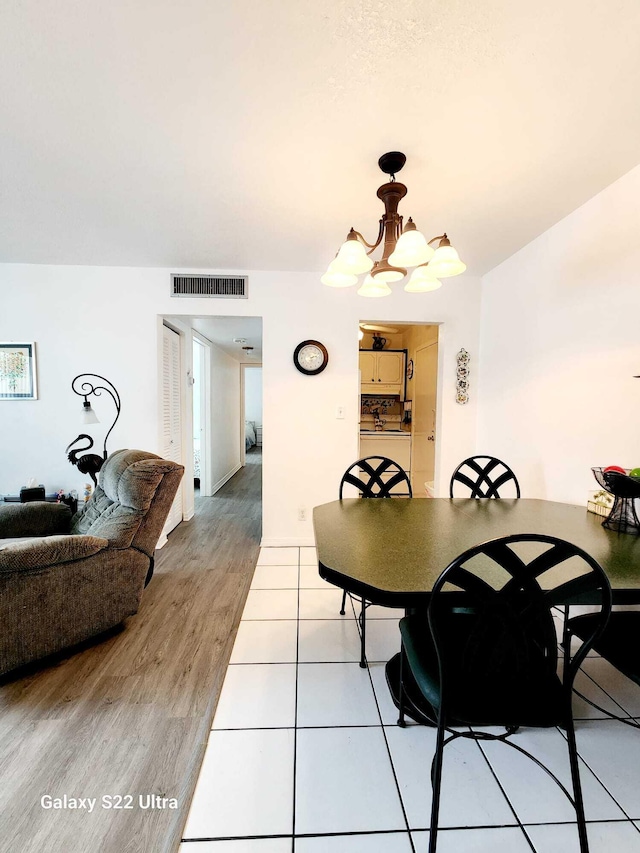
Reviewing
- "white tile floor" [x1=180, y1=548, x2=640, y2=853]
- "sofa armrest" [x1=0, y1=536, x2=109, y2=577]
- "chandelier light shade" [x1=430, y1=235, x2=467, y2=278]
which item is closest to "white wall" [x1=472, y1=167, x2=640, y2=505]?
"chandelier light shade" [x1=430, y1=235, x2=467, y2=278]

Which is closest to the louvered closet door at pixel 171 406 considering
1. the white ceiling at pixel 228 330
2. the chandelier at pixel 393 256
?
the white ceiling at pixel 228 330

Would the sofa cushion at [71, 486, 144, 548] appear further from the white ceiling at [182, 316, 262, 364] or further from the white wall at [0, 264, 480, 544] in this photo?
the white ceiling at [182, 316, 262, 364]

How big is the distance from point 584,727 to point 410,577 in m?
1.18

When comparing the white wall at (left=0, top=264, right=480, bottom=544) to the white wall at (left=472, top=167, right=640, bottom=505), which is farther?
the white wall at (left=0, top=264, right=480, bottom=544)

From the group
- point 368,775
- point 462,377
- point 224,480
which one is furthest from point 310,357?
point 224,480

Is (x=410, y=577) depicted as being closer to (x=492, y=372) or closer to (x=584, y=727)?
(x=584, y=727)

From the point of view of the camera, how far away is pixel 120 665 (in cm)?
175

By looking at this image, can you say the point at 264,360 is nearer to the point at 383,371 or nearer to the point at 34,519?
the point at 34,519

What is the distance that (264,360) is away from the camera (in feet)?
10.3

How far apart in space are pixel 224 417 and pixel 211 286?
3.25 metres

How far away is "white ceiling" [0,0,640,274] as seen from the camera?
1060mm

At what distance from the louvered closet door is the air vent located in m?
0.42

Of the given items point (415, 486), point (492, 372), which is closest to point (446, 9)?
point (492, 372)

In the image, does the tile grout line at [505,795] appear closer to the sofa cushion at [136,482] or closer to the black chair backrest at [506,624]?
the black chair backrest at [506,624]
